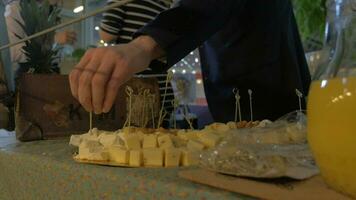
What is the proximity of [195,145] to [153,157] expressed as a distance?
64 mm

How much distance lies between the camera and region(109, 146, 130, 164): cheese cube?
1.35 feet

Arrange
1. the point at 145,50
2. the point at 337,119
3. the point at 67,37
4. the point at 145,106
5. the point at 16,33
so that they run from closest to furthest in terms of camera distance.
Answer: the point at 337,119
the point at 145,50
the point at 145,106
the point at 16,33
the point at 67,37

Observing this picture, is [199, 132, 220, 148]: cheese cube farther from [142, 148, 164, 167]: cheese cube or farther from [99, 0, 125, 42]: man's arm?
[99, 0, 125, 42]: man's arm

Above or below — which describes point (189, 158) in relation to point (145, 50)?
below

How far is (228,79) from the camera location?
82 cm

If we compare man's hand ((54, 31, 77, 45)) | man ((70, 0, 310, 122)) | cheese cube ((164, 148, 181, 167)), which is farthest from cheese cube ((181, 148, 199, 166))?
man's hand ((54, 31, 77, 45))

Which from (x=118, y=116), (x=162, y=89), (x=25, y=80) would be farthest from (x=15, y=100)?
(x=162, y=89)

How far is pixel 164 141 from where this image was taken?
1.53 feet

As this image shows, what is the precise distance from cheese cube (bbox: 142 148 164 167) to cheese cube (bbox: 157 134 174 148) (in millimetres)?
37

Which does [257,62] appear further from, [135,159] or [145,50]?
[135,159]

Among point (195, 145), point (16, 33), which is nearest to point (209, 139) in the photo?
point (195, 145)

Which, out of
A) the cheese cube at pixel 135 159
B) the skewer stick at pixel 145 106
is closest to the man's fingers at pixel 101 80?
the cheese cube at pixel 135 159

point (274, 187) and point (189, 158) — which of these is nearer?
point (274, 187)

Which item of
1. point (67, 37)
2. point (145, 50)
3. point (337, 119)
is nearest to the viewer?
point (337, 119)
